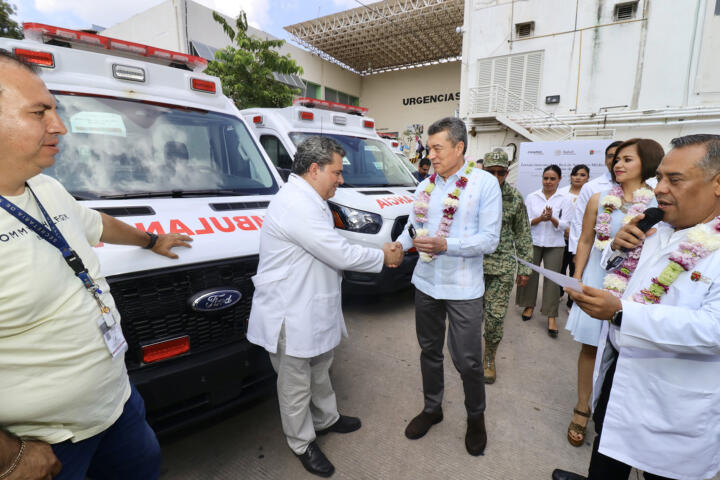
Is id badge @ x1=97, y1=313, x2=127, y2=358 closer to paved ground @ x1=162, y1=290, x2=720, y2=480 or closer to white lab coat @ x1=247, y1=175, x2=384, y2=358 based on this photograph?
white lab coat @ x1=247, y1=175, x2=384, y2=358

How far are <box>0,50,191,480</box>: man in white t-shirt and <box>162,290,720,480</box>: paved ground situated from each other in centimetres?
124

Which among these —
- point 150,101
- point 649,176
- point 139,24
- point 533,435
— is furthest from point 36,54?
point 139,24

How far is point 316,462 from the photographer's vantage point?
2.29m

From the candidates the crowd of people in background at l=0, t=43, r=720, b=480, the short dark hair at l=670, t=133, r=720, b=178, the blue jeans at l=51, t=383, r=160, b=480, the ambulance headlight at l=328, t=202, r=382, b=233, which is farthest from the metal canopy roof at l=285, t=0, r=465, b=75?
the blue jeans at l=51, t=383, r=160, b=480

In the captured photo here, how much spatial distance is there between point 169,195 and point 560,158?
8714 mm

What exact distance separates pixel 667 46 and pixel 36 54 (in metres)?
16.6

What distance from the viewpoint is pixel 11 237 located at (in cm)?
109

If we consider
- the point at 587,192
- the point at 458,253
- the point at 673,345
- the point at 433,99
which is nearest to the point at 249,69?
Result: the point at 587,192

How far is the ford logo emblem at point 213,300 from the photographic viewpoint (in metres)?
2.04

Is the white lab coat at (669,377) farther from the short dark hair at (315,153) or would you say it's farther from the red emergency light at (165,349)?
the red emergency light at (165,349)

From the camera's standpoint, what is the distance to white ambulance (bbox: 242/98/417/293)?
13.8 ft

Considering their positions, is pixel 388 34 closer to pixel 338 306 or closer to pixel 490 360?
pixel 490 360

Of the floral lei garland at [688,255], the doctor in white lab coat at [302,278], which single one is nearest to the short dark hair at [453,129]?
the doctor in white lab coat at [302,278]

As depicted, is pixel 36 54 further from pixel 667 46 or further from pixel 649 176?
pixel 667 46
